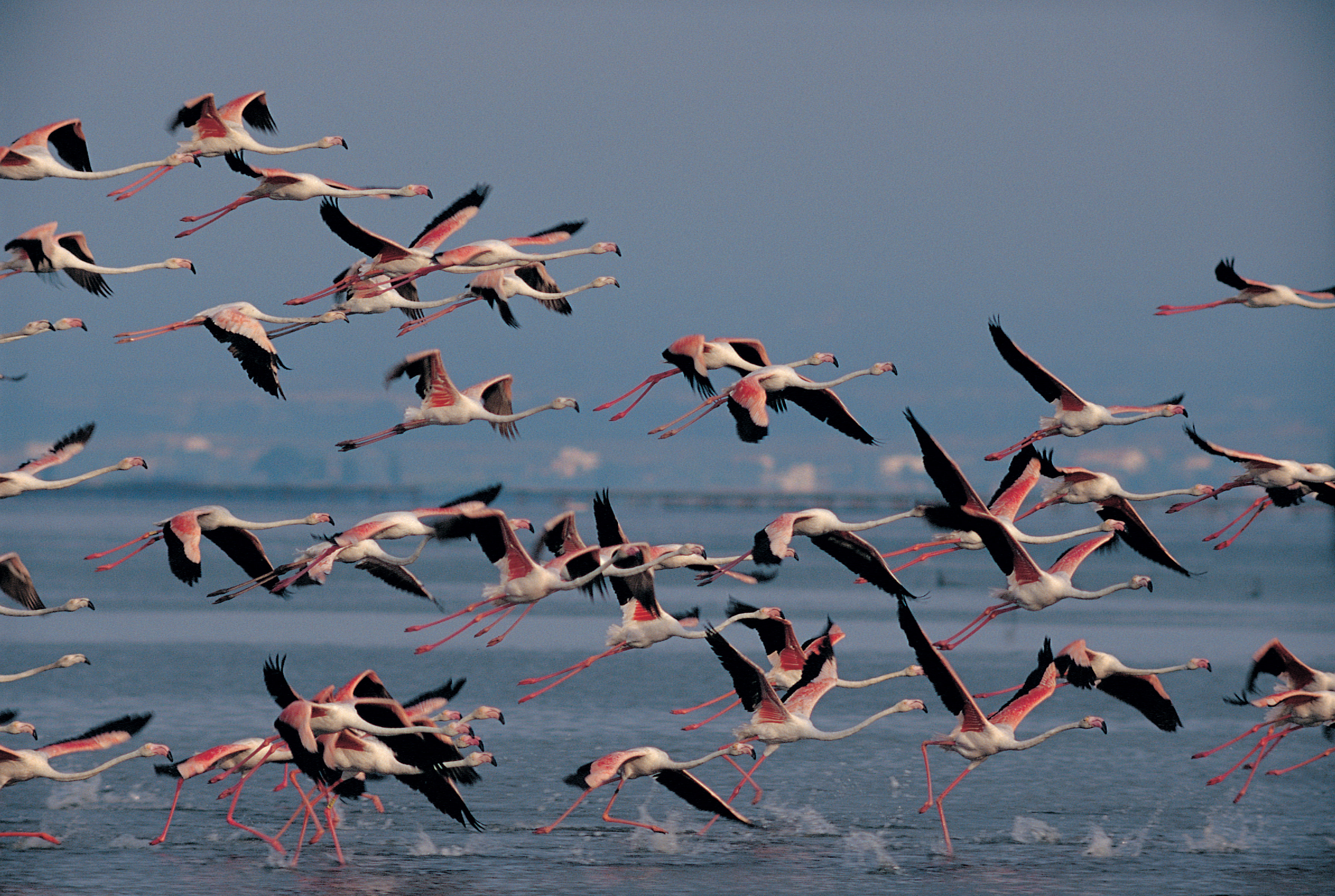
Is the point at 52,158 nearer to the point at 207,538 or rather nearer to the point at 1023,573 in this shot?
the point at 207,538

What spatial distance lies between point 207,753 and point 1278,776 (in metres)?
18.6

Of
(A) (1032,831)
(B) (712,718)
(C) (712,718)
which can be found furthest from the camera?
(A) (1032,831)

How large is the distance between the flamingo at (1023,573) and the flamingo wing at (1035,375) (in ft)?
5.20

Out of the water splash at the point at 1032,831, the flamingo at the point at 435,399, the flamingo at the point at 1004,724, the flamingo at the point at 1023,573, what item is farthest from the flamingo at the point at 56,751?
the water splash at the point at 1032,831

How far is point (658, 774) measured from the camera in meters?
21.7

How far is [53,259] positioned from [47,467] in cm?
295

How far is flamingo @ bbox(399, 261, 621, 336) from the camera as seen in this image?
23109 millimetres

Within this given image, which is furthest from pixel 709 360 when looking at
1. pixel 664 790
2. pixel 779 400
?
pixel 664 790

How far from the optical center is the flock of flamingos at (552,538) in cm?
1958

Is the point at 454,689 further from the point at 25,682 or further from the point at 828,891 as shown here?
the point at 25,682

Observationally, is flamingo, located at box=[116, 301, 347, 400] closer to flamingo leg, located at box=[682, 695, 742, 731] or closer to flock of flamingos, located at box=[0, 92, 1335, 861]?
flock of flamingos, located at box=[0, 92, 1335, 861]

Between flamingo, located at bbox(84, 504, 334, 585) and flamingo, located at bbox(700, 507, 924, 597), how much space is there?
4992 mm

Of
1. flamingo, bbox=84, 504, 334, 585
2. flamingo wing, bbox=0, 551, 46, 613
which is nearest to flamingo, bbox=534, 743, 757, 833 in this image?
flamingo, bbox=84, 504, 334, 585

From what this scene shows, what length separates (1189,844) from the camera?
25406mm
